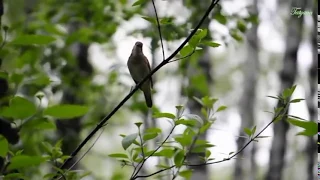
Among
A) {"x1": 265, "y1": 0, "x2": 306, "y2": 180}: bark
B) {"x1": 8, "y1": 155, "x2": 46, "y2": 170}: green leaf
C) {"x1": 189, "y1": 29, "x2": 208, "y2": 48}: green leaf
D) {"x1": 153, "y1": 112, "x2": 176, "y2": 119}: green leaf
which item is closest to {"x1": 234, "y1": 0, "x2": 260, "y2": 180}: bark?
{"x1": 265, "y1": 0, "x2": 306, "y2": 180}: bark

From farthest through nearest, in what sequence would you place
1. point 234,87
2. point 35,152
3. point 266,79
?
point 234,87 < point 266,79 < point 35,152

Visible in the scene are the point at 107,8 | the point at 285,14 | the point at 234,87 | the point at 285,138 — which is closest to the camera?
the point at 107,8

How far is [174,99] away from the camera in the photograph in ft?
25.0

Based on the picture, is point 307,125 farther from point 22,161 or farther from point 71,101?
point 71,101

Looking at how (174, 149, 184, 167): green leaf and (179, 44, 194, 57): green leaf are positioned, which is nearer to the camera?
(179, 44, 194, 57): green leaf

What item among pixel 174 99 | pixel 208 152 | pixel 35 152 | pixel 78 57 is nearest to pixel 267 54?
pixel 174 99

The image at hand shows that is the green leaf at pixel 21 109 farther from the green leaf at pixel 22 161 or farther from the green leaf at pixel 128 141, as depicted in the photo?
the green leaf at pixel 128 141

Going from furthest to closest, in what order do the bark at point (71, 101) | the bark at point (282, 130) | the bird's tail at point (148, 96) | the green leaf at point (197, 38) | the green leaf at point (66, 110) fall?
1. the bark at point (282, 130)
2. the bark at point (71, 101)
3. the bird's tail at point (148, 96)
4. the green leaf at point (197, 38)
5. the green leaf at point (66, 110)

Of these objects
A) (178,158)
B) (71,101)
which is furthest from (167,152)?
(71,101)

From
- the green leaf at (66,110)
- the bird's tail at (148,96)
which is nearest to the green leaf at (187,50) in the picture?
the green leaf at (66,110)

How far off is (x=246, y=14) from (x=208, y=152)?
155 centimetres

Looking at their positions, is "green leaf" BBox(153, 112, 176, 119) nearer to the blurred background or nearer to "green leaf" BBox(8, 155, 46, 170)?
the blurred background

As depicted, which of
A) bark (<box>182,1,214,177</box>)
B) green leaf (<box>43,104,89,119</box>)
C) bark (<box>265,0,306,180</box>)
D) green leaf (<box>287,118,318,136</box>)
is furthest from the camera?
bark (<box>265,0,306,180</box>)

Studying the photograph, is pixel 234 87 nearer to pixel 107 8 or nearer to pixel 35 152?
pixel 107 8
